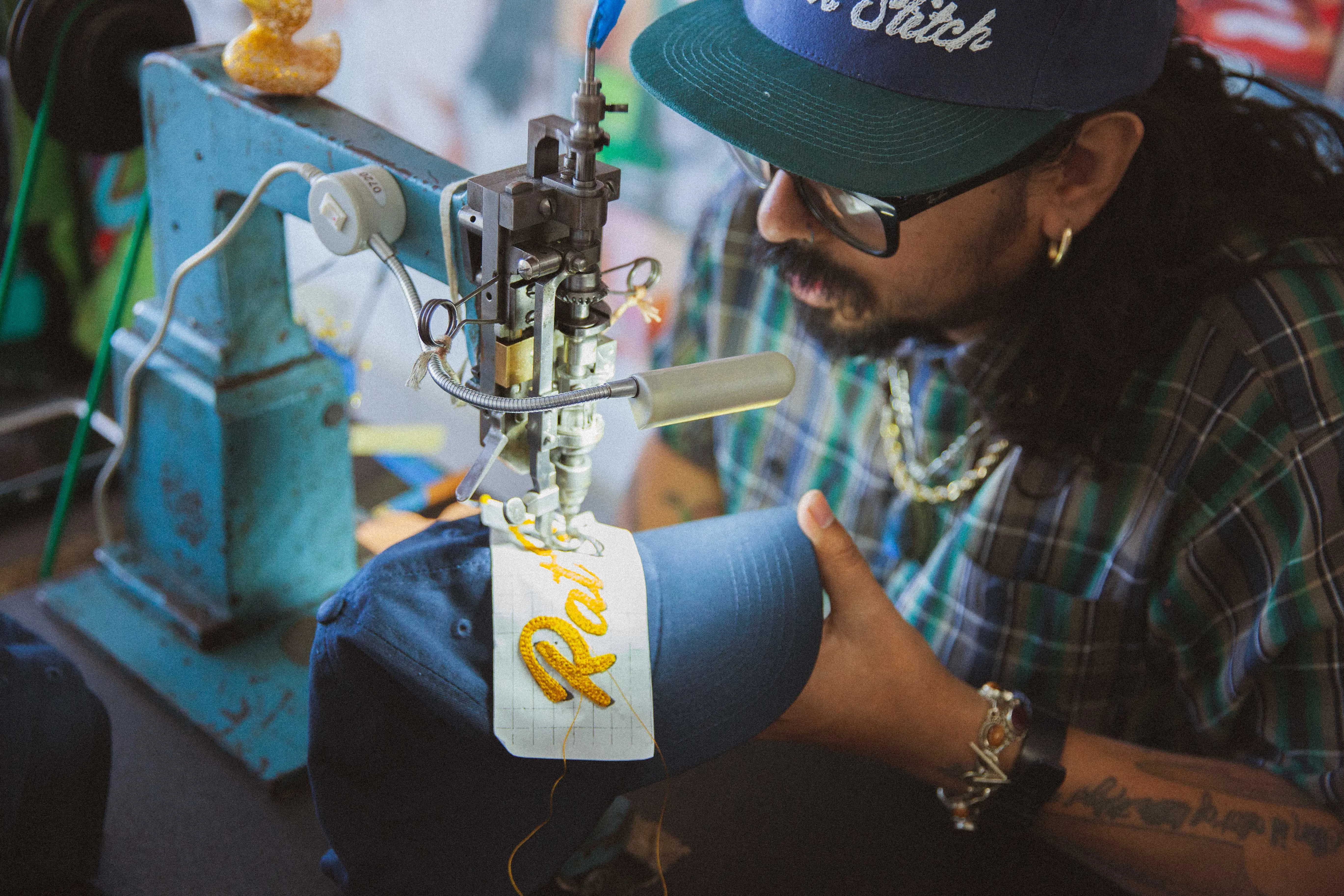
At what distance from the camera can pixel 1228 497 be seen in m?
1.14

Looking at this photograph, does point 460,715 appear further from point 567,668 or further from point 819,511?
point 819,511

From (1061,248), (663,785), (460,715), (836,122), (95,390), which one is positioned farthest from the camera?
(95,390)

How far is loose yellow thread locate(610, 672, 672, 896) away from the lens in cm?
79

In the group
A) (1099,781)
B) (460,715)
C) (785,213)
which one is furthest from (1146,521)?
(460,715)

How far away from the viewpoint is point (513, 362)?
0.79 m

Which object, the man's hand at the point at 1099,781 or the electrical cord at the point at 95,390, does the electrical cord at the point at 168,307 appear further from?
the man's hand at the point at 1099,781

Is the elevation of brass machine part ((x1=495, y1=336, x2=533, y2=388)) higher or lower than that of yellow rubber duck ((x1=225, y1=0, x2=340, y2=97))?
lower

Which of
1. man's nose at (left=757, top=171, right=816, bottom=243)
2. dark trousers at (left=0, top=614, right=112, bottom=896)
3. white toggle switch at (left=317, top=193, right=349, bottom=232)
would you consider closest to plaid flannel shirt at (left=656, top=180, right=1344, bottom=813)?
man's nose at (left=757, top=171, right=816, bottom=243)

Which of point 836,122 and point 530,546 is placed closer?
point 530,546

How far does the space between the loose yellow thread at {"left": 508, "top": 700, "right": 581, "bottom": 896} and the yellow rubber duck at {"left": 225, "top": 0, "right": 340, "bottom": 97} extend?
64 centimetres

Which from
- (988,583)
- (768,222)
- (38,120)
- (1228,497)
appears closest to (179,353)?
(38,120)

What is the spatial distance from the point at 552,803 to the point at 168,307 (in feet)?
2.13

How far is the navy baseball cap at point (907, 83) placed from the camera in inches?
36.5

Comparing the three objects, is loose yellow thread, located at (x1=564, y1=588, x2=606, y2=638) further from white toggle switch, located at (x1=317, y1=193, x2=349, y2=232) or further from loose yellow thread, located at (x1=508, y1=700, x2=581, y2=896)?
white toggle switch, located at (x1=317, y1=193, x2=349, y2=232)
